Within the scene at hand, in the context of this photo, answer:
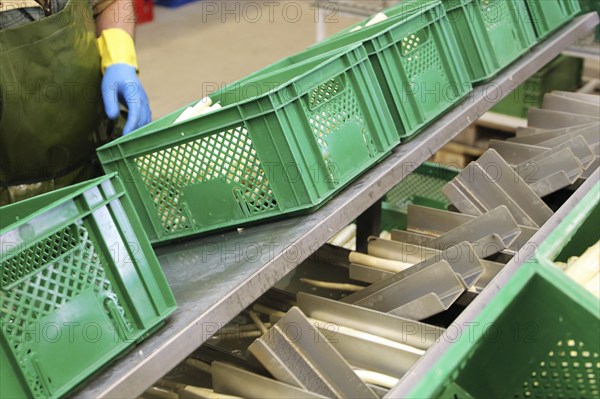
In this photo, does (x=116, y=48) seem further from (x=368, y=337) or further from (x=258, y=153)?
(x=368, y=337)

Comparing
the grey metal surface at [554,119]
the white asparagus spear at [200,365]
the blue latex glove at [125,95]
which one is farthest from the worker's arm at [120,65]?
the grey metal surface at [554,119]

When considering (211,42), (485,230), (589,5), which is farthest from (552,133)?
(211,42)

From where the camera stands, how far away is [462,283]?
1.70m

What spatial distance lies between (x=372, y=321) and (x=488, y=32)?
1187 millimetres

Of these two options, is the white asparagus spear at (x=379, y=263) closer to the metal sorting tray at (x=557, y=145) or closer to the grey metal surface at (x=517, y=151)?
the metal sorting tray at (x=557, y=145)

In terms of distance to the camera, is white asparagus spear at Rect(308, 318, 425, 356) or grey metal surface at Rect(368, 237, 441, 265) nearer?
white asparagus spear at Rect(308, 318, 425, 356)

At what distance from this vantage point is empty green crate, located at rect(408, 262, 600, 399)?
4.22ft

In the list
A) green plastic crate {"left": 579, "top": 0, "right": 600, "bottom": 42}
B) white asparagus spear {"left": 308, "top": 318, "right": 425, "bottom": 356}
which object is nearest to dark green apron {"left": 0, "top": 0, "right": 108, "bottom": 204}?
white asparagus spear {"left": 308, "top": 318, "right": 425, "bottom": 356}

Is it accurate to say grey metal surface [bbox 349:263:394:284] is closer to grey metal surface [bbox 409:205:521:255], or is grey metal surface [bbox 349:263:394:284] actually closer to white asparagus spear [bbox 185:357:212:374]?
grey metal surface [bbox 409:205:521:255]

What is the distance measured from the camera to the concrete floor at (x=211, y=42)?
6.00 metres

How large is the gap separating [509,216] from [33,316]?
48.9 inches

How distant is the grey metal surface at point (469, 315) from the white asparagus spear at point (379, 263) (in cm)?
35

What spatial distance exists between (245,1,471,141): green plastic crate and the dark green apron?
67 cm

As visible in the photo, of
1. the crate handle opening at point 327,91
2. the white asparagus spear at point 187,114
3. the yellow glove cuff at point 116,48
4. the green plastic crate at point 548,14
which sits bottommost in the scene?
the green plastic crate at point 548,14
